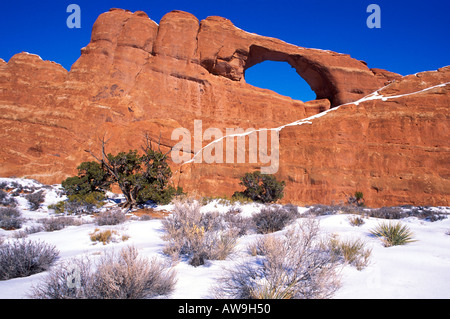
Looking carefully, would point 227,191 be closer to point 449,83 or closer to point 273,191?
point 273,191

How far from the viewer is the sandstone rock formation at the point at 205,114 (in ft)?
78.8

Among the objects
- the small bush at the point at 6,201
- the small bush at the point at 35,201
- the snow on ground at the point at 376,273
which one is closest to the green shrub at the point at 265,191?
the small bush at the point at 35,201

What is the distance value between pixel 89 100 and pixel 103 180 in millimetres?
16394

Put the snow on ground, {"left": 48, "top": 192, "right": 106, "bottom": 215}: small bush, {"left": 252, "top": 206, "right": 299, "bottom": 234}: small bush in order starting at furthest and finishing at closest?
{"left": 48, "top": 192, "right": 106, "bottom": 215}: small bush, {"left": 252, "top": 206, "right": 299, "bottom": 234}: small bush, the snow on ground

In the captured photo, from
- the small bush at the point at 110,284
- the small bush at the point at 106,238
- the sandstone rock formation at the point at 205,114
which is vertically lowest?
the small bush at the point at 106,238

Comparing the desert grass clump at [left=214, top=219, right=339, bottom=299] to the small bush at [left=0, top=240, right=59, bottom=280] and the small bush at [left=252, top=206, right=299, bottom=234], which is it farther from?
the small bush at [left=252, top=206, right=299, bottom=234]

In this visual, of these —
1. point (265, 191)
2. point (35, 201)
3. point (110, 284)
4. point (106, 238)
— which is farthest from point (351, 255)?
point (35, 201)

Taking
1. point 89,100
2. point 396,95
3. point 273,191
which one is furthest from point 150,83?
point 396,95

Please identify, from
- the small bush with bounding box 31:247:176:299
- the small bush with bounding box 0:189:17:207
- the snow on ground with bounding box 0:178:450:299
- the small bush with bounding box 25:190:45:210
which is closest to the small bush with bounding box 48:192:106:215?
the small bush with bounding box 25:190:45:210

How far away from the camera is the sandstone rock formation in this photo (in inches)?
945

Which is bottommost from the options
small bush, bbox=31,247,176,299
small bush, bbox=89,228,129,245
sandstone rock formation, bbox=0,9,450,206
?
small bush, bbox=89,228,129,245

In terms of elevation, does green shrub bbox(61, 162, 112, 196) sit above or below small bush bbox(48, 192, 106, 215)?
above

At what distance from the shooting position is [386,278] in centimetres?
294

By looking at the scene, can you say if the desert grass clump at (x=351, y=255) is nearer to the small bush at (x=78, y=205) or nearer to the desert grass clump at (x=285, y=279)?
the desert grass clump at (x=285, y=279)
